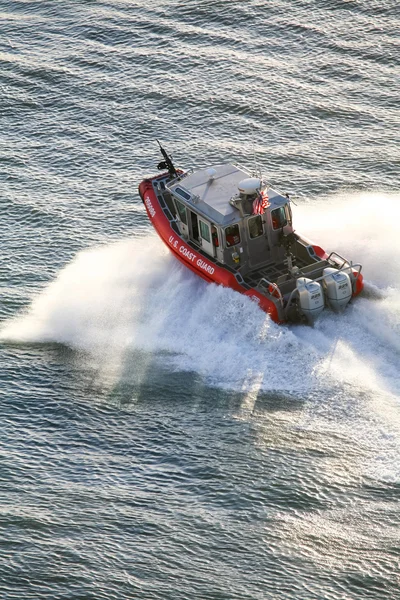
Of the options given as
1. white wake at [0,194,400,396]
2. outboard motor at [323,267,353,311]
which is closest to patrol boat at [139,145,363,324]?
outboard motor at [323,267,353,311]

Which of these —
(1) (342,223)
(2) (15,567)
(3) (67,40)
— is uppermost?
(3) (67,40)

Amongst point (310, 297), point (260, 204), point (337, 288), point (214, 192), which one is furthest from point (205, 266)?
point (337, 288)

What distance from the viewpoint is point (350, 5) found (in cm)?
3997

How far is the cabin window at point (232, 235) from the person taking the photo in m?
24.3

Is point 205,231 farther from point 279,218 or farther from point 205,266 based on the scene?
point 279,218

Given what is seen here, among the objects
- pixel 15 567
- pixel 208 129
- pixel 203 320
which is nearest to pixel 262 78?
pixel 208 129

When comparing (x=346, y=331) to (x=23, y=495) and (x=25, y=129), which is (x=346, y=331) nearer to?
(x=23, y=495)

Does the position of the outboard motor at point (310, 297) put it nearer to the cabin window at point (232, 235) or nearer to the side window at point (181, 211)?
the cabin window at point (232, 235)

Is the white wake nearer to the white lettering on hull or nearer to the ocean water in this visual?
the ocean water

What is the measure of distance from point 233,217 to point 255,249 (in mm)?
1116

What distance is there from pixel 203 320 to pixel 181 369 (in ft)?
5.57

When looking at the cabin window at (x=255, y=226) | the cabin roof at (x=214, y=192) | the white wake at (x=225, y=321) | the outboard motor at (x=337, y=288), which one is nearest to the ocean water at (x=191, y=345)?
the white wake at (x=225, y=321)

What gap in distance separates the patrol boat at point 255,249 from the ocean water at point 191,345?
52cm

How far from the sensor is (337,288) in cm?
2338
